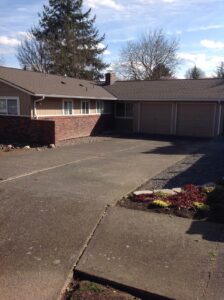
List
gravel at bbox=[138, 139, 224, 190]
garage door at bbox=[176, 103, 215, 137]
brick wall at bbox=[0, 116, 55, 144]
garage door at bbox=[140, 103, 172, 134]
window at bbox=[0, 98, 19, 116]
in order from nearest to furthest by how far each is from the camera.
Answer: gravel at bbox=[138, 139, 224, 190], brick wall at bbox=[0, 116, 55, 144], window at bbox=[0, 98, 19, 116], garage door at bbox=[176, 103, 215, 137], garage door at bbox=[140, 103, 172, 134]

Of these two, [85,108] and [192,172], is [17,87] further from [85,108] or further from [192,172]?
[192,172]

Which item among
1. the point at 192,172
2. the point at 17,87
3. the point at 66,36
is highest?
the point at 66,36

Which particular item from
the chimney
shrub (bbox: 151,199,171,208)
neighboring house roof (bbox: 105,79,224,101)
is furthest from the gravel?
the chimney

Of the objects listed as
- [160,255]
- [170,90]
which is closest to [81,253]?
[160,255]

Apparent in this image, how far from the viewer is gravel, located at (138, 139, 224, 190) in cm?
886

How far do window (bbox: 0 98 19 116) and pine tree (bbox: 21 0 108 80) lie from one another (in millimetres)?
21604

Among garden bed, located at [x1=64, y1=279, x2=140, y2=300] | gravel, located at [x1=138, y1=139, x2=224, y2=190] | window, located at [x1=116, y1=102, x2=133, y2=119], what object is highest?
window, located at [x1=116, y1=102, x2=133, y2=119]

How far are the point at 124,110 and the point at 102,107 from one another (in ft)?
6.87

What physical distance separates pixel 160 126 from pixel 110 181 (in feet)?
50.5

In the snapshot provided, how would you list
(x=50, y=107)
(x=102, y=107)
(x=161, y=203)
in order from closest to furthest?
(x=161, y=203) → (x=50, y=107) → (x=102, y=107)

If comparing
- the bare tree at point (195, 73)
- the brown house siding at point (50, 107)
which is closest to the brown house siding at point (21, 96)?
the brown house siding at point (50, 107)

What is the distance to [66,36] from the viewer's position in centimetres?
3969

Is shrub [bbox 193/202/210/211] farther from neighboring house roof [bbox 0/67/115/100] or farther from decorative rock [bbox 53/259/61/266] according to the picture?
neighboring house roof [bbox 0/67/115/100]

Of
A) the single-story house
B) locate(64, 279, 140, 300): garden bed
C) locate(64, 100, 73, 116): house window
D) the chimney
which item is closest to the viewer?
locate(64, 279, 140, 300): garden bed
